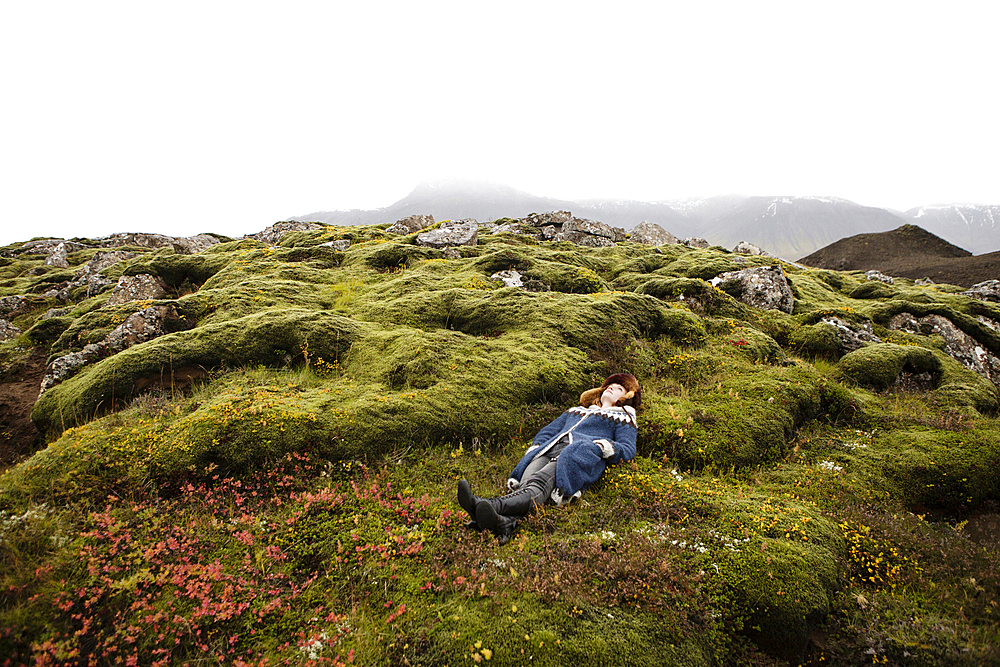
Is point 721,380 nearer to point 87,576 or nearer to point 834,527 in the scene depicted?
point 834,527

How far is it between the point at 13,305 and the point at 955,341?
1563 inches

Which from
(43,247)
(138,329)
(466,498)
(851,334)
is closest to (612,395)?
(466,498)

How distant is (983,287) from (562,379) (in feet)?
112

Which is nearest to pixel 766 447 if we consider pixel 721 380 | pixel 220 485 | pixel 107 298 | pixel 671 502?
pixel 721 380

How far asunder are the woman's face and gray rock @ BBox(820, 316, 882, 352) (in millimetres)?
10817

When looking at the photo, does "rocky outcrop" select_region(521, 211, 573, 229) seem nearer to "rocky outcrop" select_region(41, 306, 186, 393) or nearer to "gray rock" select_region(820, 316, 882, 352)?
"gray rock" select_region(820, 316, 882, 352)

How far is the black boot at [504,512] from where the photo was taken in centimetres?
573

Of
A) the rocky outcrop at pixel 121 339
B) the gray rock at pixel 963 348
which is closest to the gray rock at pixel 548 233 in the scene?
the gray rock at pixel 963 348

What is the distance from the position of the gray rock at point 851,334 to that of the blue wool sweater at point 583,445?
10.9 metres

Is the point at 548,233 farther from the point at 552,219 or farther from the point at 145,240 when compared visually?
the point at 145,240

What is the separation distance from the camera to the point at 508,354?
10.9 metres

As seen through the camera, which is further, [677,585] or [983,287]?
[983,287]

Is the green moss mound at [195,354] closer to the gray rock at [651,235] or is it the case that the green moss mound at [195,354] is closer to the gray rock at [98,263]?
the gray rock at [98,263]

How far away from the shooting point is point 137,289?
16906 mm
